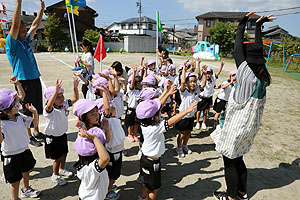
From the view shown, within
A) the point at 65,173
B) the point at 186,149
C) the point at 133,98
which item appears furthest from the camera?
the point at 133,98

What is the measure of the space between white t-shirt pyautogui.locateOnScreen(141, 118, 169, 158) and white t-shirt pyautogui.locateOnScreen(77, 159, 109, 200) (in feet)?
2.22

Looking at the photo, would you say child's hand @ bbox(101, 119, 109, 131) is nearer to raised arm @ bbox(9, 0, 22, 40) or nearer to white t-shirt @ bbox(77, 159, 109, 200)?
white t-shirt @ bbox(77, 159, 109, 200)

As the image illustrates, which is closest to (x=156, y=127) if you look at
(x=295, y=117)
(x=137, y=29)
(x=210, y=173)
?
(x=210, y=173)

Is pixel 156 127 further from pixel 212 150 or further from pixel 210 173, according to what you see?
pixel 212 150

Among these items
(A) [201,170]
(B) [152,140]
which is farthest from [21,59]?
(A) [201,170]

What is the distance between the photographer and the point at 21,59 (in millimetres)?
3449

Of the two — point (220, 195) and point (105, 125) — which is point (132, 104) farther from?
point (220, 195)

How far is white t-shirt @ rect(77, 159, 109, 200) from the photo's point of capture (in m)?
2.00

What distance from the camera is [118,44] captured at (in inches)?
1588

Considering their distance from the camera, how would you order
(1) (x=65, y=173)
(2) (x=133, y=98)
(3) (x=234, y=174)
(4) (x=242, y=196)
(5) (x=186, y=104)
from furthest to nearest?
(2) (x=133, y=98) < (5) (x=186, y=104) < (1) (x=65, y=173) < (4) (x=242, y=196) < (3) (x=234, y=174)

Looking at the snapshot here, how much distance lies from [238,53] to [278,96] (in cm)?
792

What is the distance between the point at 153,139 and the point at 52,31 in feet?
125

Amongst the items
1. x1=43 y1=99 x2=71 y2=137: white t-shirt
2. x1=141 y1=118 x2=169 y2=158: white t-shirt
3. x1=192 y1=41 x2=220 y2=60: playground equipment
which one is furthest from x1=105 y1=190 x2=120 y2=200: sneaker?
x1=192 y1=41 x2=220 y2=60: playground equipment

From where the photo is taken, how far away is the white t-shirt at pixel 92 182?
1998 mm
